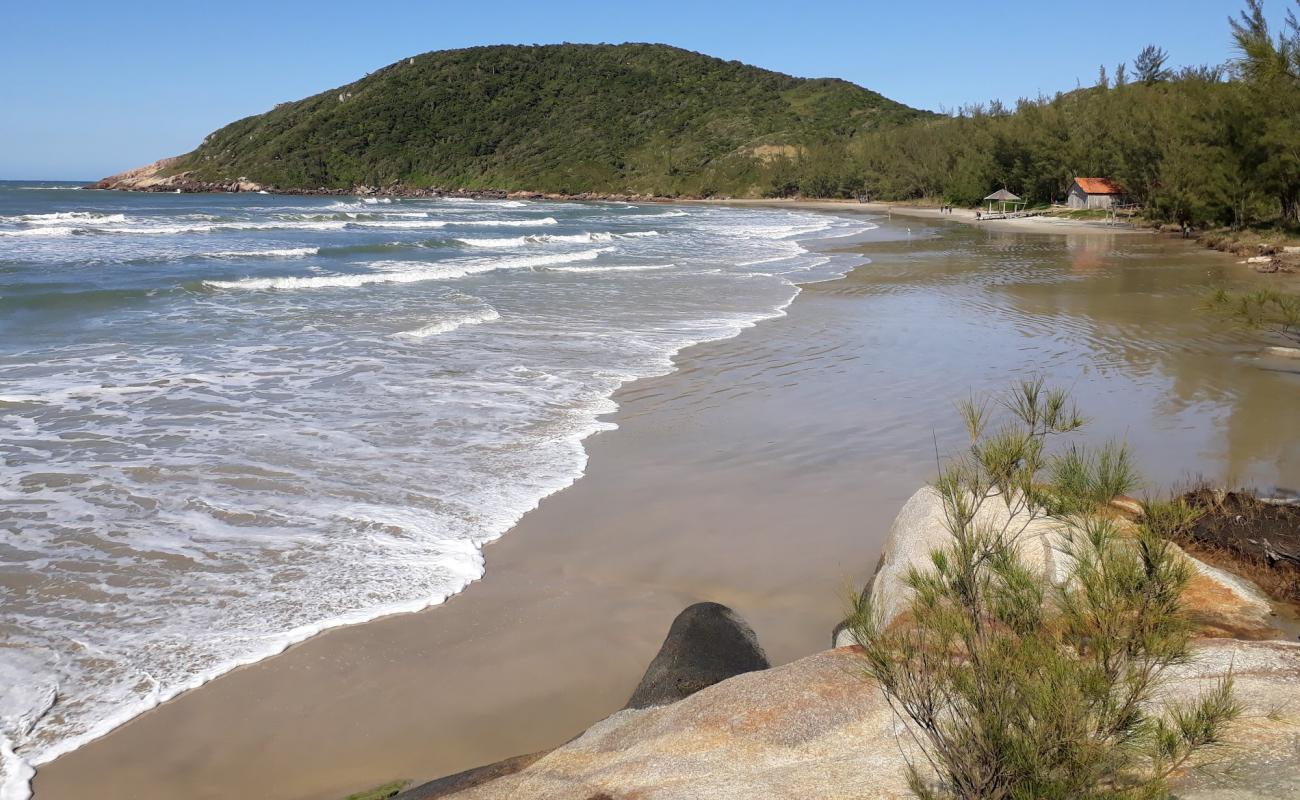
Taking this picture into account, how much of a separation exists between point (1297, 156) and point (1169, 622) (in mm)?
27762

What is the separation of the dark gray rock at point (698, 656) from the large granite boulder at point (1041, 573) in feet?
1.55

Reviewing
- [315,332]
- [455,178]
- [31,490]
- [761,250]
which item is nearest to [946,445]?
[31,490]

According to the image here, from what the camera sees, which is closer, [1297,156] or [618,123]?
[1297,156]

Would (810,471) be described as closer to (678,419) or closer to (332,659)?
(678,419)

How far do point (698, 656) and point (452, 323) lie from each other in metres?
12.1

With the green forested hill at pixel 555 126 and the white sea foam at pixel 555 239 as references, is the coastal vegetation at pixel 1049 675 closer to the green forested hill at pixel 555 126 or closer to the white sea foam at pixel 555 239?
the white sea foam at pixel 555 239

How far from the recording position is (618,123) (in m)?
134

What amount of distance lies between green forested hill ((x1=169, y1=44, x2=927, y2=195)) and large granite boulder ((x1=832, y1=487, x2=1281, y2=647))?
104 m

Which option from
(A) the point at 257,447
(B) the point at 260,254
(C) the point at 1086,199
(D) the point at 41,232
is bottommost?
(A) the point at 257,447

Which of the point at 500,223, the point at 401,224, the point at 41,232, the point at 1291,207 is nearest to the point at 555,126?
the point at 500,223

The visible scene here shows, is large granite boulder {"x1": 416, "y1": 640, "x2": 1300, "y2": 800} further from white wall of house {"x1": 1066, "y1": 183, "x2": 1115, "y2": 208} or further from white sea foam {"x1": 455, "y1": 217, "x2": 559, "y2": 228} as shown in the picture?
white wall of house {"x1": 1066, "y1": 183, "x2": 1115, "y2": 208}

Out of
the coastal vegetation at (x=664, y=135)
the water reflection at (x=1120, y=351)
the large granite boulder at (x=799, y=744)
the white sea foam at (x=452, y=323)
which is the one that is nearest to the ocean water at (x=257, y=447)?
the white sea foam at (x=452, y=323)

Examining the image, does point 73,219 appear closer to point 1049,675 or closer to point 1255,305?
point 1255,305

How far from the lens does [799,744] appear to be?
10.5ft
